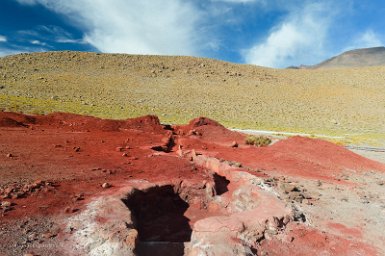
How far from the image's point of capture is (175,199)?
36.2 ft

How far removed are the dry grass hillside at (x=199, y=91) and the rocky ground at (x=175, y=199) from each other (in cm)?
1397

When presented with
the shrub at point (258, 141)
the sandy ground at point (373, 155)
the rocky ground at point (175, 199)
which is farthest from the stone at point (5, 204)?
the sandy ground at point (373, 155)

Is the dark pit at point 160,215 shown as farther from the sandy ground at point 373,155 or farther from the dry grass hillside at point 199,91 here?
the dry grass hillside at point 199,91

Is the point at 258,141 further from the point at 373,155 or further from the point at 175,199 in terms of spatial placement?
the point at 175,199

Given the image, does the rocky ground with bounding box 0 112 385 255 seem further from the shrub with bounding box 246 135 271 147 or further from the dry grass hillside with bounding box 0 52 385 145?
the dry grass hillside with bounding box 0 52 385 145

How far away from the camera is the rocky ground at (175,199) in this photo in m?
7.51

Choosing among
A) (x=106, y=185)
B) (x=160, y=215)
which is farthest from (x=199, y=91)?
(x=106, y=185)

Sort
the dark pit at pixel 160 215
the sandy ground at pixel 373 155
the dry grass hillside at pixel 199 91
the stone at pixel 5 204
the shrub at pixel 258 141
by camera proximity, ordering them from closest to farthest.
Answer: the stone at pixel 5 204 < the dark pit at pixel 160 215 < the sandy ground at pixel 373 155 < the shrub at pixel 258 141 < the dry grass hillside at pixel 199 91

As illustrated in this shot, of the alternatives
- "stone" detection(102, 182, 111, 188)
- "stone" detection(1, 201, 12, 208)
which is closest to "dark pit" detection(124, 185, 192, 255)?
"stone" detection(102, 182, 111, 188)

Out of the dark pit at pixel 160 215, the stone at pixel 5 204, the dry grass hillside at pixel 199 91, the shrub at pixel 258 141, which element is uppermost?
→ the dry grass hillside at pixel 199 91

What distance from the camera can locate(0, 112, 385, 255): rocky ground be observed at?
24.6ft

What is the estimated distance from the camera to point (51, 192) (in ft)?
30.2

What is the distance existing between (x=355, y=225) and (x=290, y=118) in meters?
34.5

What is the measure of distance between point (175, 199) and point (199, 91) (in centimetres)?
4296
